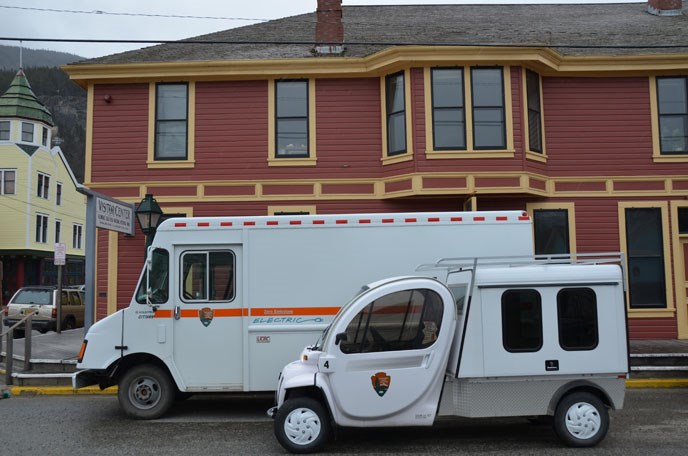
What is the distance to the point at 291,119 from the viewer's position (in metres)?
14.9

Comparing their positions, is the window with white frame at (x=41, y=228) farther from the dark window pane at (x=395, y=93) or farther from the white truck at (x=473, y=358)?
the white truck at (x=473, y=358)

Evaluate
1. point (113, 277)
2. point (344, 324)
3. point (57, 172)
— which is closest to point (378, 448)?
point (344, 324)

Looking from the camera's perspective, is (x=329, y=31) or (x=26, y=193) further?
(x=26, y=193)

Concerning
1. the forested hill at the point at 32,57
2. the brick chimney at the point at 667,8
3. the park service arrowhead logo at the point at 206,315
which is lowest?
the park service arrowhead logo at the point at 206,315

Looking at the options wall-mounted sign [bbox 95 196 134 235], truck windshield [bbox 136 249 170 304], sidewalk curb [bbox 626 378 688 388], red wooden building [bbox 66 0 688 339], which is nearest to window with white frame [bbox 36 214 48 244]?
red wooden building [bbox 66 0 688 339]

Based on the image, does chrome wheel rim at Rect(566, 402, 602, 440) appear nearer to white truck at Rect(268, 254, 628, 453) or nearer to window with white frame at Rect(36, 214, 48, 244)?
white truck at Rect(268, 254, 628, 453)

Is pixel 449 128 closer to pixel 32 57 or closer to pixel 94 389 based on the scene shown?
pixel 94 389

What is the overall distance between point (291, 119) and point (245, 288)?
7.24 m

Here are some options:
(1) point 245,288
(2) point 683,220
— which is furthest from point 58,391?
(2) point 683,220

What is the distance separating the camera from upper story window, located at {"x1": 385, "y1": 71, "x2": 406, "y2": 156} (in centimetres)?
1427

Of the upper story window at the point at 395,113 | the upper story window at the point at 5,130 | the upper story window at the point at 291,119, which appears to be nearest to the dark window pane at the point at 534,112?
the upper story window at the point at 395,113

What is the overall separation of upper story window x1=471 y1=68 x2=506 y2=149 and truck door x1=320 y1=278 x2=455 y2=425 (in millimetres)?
7942

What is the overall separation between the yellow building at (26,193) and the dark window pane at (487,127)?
107 ft

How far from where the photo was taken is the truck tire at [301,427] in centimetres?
668
